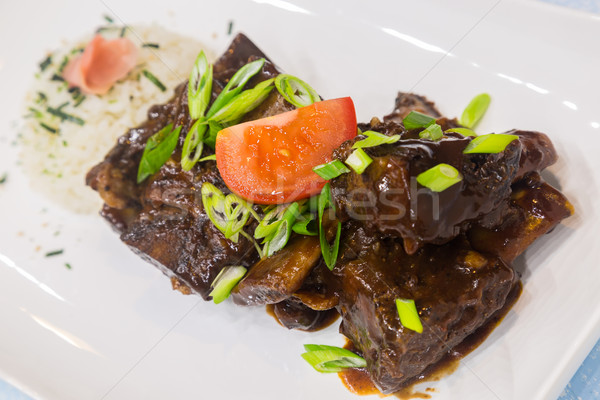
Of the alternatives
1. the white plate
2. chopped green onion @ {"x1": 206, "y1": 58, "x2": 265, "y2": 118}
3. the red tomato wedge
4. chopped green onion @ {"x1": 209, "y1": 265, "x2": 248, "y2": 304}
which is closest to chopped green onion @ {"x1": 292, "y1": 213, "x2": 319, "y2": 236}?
the red tomato wedge

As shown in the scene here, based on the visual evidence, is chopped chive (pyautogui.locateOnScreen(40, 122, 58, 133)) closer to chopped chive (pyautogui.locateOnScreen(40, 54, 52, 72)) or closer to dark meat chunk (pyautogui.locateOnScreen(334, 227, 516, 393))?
chopped chive (pyautogui.locateOnScreen(40, 54, 52, 72))

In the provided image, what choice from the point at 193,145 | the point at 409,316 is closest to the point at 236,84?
the point at 193,145

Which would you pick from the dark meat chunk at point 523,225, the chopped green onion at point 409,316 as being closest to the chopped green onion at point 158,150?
the chopped green onion at point 409,316

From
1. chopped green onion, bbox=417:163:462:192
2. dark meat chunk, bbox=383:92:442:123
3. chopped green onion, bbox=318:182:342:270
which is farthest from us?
dark meat chunk, bbox=383:92:442:123

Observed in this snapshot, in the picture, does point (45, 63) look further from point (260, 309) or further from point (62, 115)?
point (260, 309)

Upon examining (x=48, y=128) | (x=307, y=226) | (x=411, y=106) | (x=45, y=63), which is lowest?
(x=48, y=128)

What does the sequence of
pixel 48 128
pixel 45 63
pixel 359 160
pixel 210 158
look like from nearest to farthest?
pixel 359 160 → pixel 210 158 → pixel 48 128 → pixel 45 63

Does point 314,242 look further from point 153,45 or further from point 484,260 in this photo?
point 153,45

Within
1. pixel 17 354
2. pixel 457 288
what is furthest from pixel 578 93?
pixel 17 354
